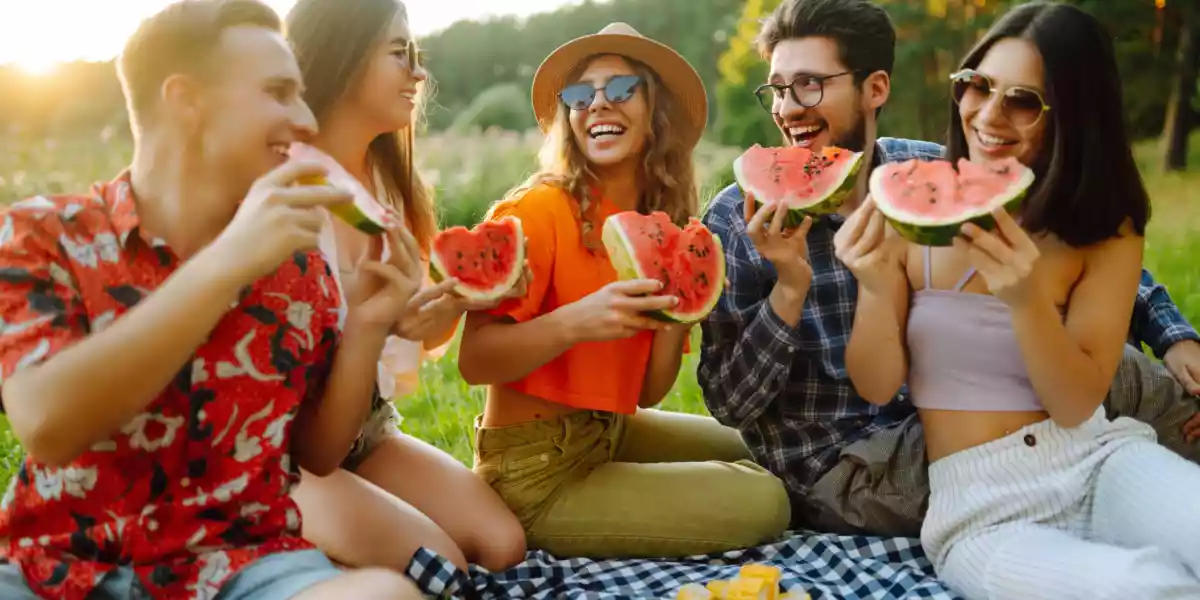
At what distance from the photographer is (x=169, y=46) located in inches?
81.8

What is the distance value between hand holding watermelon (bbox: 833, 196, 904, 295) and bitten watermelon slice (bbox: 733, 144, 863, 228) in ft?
0.81

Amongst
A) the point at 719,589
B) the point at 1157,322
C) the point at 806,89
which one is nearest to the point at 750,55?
the point at 806,89

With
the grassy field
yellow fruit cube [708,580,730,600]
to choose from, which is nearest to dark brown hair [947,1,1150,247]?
yellow fruit cube [708,580,730,600]

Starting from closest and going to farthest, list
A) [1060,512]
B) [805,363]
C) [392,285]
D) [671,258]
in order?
[392,285] → [1060,512] → [671,258] → [805,363]

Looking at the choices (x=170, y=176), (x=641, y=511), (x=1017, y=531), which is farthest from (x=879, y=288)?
(x=170, y=176)

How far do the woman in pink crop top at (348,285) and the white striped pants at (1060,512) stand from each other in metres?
1.39

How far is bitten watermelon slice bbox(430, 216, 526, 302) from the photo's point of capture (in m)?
2.92

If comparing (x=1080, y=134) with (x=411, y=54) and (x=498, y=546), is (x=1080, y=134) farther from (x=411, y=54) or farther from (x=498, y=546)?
(x=498, y=546)

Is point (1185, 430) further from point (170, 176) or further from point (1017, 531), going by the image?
point (170, 176)

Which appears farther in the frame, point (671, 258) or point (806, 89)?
point (806, 89)

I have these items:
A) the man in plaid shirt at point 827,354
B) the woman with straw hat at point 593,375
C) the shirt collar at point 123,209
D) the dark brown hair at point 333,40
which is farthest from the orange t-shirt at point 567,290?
the shirt collar at point 123,209

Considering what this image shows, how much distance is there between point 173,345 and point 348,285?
964mm

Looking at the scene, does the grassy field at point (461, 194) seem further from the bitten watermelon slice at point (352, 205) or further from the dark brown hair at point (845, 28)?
the bitten watermelon slice at point (352, 205)

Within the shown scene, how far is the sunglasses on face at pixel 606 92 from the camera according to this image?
328 cm
